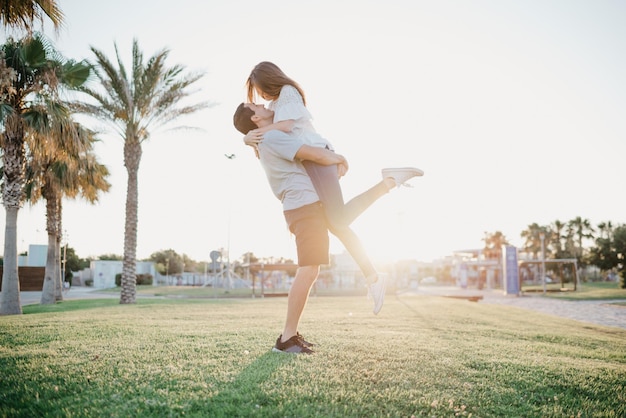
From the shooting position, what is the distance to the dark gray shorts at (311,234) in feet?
10.1

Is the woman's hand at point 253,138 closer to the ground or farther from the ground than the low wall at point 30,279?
farther from the ground

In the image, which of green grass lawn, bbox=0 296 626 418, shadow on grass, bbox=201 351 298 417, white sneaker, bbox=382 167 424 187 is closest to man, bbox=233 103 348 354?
green grass lawn, bbox=0 296 626 418

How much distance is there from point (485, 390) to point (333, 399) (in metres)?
0.91

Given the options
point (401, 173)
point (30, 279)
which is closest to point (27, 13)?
point (401, 173)

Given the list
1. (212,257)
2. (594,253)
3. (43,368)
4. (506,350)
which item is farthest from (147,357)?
(594,253)

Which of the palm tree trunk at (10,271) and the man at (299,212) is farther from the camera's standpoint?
the palm tree trunk at (10,271)

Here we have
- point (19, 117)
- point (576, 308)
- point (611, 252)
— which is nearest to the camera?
point (19, 117)

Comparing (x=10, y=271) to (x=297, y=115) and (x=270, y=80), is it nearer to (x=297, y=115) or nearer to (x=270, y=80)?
(x=270, y=80)

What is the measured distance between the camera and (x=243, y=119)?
3.51 m

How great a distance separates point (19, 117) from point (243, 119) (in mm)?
11414

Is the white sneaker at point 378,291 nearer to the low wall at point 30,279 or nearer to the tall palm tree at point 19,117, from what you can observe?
the tall palm tree at point 19,117

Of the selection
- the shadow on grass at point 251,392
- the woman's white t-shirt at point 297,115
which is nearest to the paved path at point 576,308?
the woman's white t-shirt at point 297,115

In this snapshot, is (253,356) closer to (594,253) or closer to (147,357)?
(147,357)

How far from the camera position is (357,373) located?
2.38 metres
